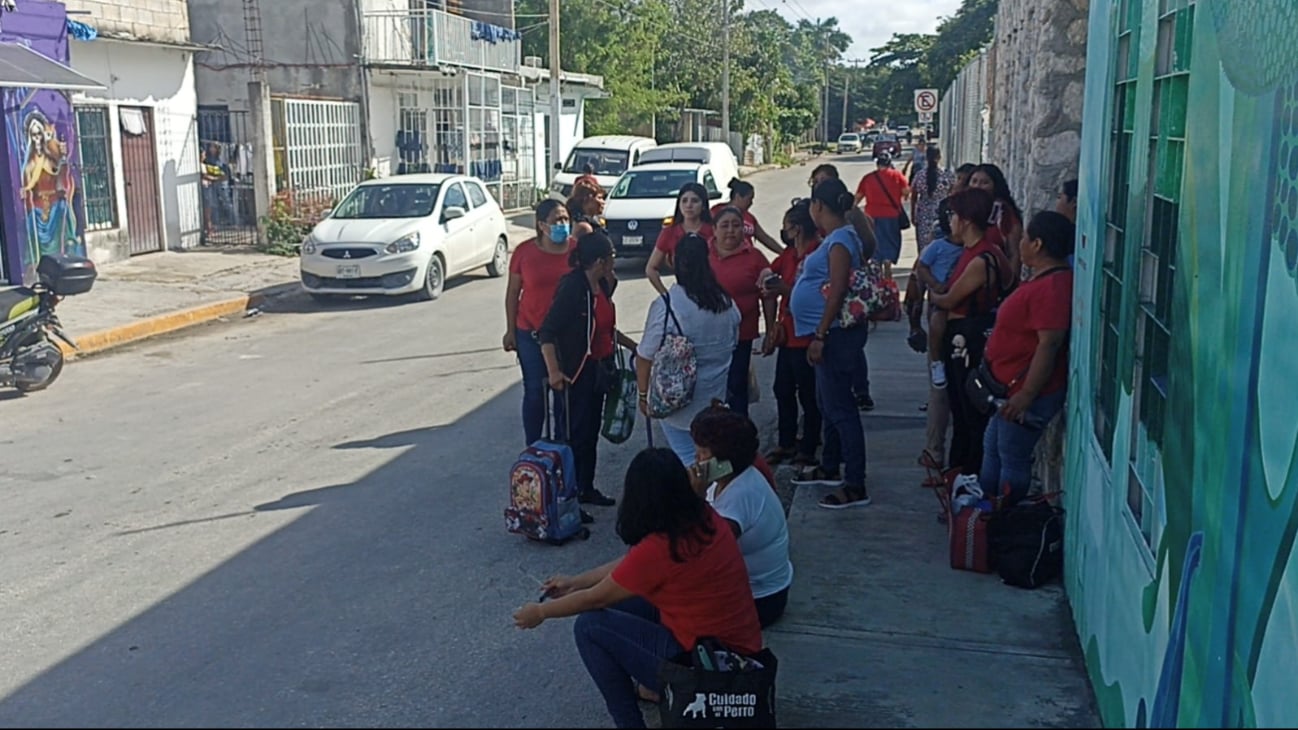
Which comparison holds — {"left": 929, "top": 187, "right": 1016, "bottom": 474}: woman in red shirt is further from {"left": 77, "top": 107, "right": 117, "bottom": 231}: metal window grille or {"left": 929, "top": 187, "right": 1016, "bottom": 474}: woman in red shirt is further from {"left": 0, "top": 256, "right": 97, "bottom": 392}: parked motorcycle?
{"left": 77, "top": 107, "right": 117, "bottom": 231}: metal window grille

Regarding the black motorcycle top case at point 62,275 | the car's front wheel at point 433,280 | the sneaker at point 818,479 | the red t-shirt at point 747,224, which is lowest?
the sneaker at point 818,479

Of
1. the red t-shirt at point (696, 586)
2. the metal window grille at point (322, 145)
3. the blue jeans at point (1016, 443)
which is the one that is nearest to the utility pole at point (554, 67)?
the metal window grille at point (322, 145)

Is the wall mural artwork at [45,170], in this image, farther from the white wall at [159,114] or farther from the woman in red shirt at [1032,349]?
the woman in red shirt at [1032,349]

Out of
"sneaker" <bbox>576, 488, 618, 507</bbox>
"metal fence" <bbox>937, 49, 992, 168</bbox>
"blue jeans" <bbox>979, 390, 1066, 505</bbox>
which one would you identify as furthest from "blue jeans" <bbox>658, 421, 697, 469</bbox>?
"metal fence" <bbox>937, 49, 992, 168</bbox>

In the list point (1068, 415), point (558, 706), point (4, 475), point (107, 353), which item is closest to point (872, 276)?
point (1068, 415)

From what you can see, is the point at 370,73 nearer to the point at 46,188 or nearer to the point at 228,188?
the point at 228,188

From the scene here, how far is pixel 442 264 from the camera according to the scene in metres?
16.6

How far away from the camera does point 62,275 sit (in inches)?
442

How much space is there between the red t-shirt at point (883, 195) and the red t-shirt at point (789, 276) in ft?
21.1

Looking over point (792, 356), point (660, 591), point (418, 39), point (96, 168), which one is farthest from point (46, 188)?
point (660, 591)

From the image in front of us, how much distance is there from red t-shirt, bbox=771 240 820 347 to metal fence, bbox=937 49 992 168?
7.15 m

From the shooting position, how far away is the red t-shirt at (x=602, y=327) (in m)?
7.09

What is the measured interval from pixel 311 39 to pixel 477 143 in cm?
527

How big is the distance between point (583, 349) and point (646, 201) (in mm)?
12876
